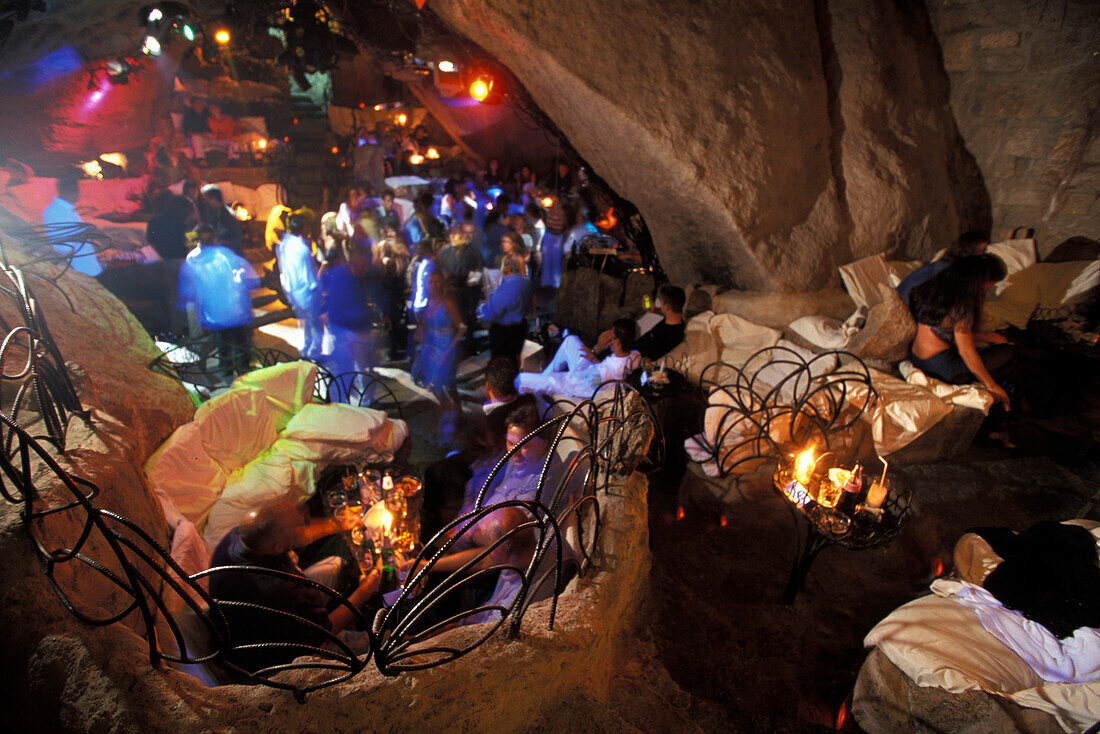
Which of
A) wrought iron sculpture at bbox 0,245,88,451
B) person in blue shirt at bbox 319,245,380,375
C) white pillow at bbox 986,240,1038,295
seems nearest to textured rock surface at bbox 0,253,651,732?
wrought iron sculpture at bbox 0,245,88,451

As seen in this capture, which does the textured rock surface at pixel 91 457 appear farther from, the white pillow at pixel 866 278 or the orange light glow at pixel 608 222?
the orange light glow at pixel 608 222

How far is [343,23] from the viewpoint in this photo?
6.21 m

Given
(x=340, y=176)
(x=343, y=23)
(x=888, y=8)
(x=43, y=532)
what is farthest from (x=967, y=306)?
(x=340, y=176)

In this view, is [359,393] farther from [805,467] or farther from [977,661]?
[977,661]

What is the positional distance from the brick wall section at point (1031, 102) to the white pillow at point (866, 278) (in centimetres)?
182

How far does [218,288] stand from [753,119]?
5.54 m

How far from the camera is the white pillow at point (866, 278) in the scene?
16.4 ft

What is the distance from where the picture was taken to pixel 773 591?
3.11 metres

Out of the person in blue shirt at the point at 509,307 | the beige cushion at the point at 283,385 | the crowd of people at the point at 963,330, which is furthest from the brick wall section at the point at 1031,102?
the beige cushion at the point at 283,385

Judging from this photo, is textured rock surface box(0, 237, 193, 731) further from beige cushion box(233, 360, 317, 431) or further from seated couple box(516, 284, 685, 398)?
seated couple box(516, 284, 685, 398)

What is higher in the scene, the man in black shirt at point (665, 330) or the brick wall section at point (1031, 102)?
the brick wall section at point (1031, 102)

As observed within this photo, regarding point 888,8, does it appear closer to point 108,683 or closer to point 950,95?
point 950,95

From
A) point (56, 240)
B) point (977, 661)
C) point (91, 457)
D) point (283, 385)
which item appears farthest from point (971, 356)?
point (56, 240)

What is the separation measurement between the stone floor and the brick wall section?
260cm
